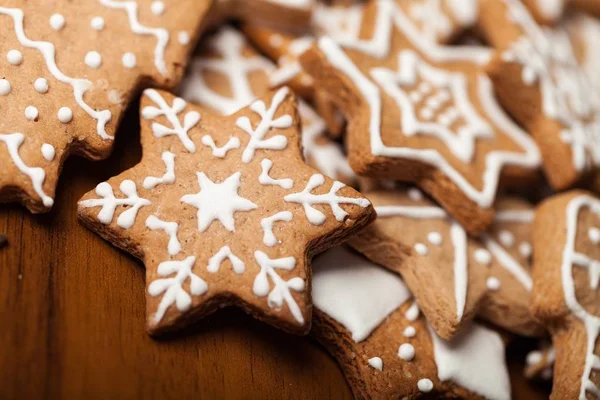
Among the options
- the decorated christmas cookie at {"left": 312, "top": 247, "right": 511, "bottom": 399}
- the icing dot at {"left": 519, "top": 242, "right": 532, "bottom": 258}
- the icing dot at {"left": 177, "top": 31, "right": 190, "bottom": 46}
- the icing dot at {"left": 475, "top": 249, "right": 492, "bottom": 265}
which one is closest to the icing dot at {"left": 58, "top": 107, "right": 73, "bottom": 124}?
the icing dot at {"left": 177, "top": 31, "right": 190, "bottom": 46}

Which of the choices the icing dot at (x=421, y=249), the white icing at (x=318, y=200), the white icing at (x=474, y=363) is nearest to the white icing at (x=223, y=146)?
the white icing at (x=318, y=200)

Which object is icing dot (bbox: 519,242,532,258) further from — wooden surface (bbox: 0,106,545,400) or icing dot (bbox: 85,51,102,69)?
icing dot (bbox: 85,51,102,69)

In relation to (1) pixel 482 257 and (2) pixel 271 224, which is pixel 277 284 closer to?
(2) pixel 271 224

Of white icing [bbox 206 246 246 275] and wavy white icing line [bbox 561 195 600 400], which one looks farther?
wavy white icing line [bbox 561 195 600 400]

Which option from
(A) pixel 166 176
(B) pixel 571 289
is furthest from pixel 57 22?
(B) pixel 571 289

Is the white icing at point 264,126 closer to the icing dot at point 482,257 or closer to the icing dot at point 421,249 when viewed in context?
the icing dot at point 421,249
